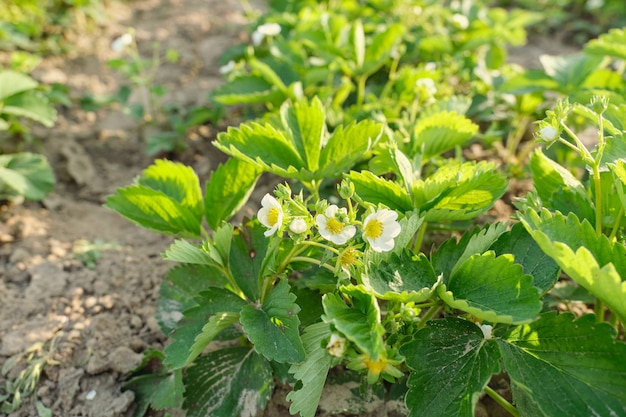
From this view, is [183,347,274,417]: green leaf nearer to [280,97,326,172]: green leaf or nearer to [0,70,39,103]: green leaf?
[280,97,326,172]: green leaf

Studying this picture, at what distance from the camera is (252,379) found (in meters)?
1.56

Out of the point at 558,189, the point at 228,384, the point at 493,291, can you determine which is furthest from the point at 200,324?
the point at 558,189

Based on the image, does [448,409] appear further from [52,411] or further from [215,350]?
[52,411]

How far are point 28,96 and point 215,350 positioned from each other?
159 centimetres

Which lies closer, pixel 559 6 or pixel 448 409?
pixel 448 409

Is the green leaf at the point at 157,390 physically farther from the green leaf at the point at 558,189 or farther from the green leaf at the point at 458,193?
the green leaf at the point at 558,189

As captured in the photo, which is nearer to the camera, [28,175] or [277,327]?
[277,327]

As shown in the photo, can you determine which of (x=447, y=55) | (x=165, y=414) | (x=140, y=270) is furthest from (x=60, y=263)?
(x=447, y=55)

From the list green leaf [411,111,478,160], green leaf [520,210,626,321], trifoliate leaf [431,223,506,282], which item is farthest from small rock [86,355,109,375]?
green leaf [520,210,626,321]

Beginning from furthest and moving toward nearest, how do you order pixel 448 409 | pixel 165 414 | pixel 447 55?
1. pixel 447 55
2. pixel 165 414
3. pixel 448 409

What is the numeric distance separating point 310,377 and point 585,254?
2.12 ft

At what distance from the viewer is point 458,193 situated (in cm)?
150

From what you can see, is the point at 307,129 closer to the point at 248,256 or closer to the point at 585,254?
the point at 248,256

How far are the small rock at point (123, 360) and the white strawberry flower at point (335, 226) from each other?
0.87 meters
